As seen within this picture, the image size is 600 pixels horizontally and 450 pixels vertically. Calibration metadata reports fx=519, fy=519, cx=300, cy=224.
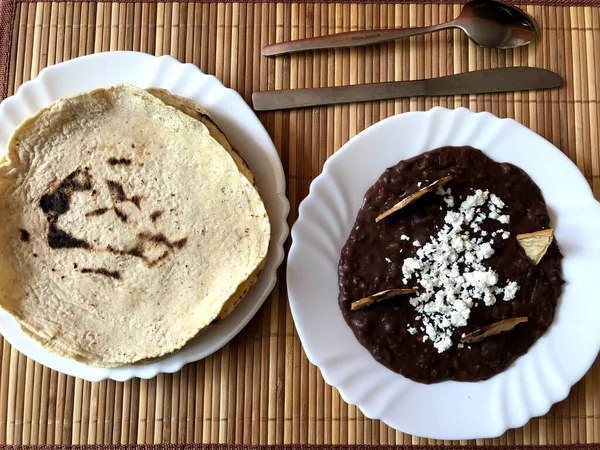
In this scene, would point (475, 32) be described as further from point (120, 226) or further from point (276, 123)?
point (120, 226)

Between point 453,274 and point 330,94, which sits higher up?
point 330,94

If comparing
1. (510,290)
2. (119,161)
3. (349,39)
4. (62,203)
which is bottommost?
(510,290)

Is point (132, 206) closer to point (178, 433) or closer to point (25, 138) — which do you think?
point (25, 138)

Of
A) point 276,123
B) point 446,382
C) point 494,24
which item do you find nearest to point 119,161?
point 276,123

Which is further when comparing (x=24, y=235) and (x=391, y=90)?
(x=391, y=90)

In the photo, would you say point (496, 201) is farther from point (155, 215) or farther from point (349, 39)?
point (155, 215)

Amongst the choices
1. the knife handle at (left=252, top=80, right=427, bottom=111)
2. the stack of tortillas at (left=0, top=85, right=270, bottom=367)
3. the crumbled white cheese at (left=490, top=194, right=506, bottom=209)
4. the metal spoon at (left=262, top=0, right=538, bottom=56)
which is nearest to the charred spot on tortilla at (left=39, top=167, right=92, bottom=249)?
the stack of tortillas at (left=0, top=85, right=270, bottom=367)

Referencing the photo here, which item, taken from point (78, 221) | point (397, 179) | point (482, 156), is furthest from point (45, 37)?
point (482, 156)

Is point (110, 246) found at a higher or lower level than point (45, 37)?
lower
